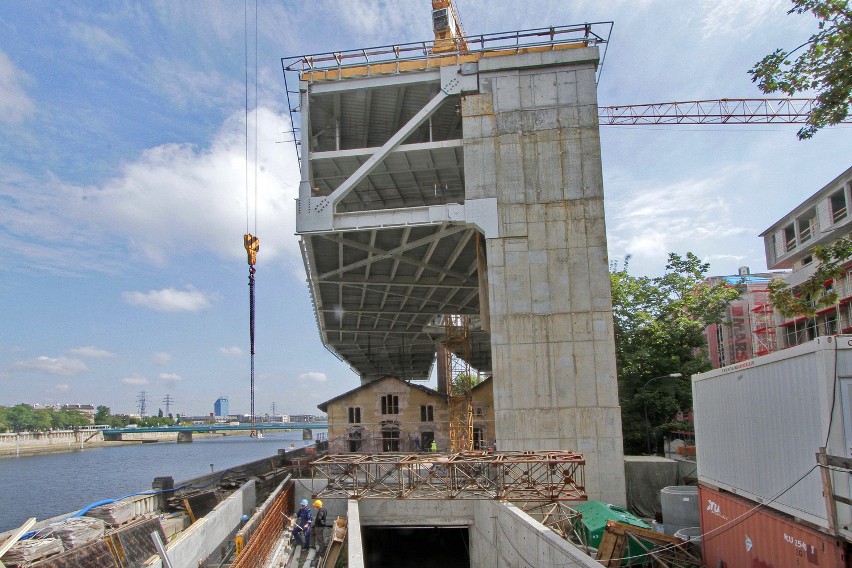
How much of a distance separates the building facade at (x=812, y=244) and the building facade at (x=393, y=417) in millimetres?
22568

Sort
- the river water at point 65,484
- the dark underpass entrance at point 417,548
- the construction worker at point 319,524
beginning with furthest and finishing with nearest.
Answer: the river water at point 65,484
the dark underpass entrance at point 417,548
the construction worker at point 319,524

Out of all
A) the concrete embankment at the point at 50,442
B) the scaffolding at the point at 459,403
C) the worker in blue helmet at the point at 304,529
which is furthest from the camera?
the concrete embankment at the point at 50,442

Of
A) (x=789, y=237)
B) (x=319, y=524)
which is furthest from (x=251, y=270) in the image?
(x=789, y=237)

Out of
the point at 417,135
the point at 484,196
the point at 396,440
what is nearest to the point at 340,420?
the point at 396,440

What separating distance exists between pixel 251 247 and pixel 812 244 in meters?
39.8

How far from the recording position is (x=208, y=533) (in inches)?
805

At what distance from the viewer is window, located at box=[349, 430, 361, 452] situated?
4850cm

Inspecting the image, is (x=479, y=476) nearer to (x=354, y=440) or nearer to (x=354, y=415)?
(x=354, y=440)

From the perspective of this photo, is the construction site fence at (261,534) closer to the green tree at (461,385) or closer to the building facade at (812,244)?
the green tree at (461,385)

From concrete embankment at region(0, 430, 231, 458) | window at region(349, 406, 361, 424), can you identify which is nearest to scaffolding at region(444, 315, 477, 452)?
window at region(349, 406, 361, 424)

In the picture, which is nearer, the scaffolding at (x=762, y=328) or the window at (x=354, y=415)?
the window at (x=354, y=415)

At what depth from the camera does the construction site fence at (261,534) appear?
1583 cm

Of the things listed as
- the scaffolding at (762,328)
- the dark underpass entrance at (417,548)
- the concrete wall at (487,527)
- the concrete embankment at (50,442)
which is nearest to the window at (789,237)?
→ the scaffolding at (762,328)

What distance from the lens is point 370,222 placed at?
98.6 feet
